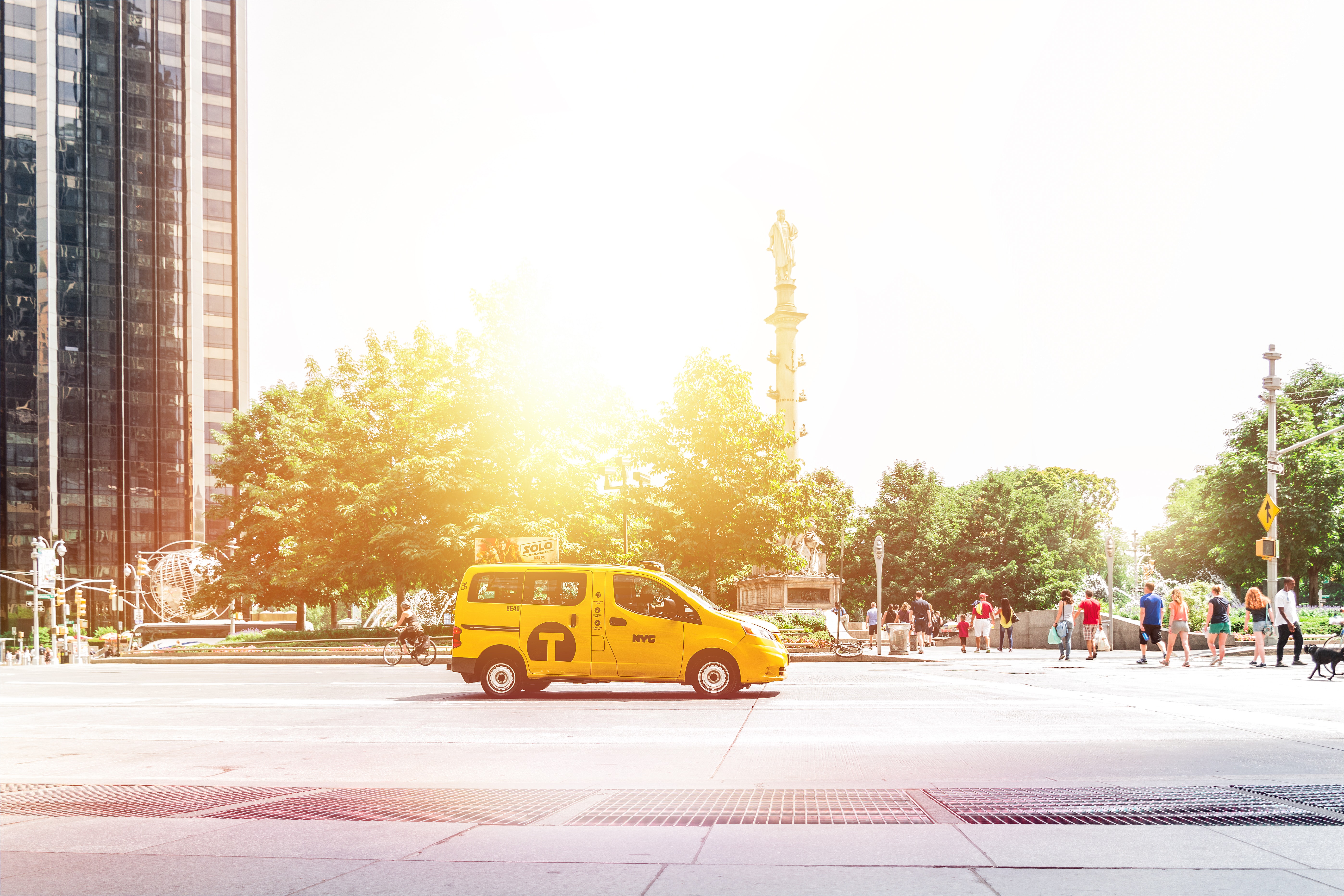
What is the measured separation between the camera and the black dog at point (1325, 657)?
19.5 metres

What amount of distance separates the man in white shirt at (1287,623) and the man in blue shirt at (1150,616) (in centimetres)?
229

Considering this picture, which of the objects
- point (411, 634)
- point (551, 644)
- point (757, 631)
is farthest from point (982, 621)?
point (551, 644)

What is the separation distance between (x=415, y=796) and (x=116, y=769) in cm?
406

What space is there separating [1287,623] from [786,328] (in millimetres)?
31586

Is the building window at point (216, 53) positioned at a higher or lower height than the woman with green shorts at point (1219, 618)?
higher

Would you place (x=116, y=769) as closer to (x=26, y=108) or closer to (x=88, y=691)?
(x=88, y=691)

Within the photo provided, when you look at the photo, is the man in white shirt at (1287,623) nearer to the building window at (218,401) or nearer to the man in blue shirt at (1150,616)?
the man in blue shirt at (1150,616)

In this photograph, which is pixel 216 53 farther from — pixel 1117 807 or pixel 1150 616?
pixel 1117 807

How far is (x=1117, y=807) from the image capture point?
721 centimetres

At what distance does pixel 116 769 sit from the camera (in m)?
10.3

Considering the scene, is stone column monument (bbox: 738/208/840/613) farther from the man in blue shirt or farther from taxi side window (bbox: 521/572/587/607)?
taxi side window (bbox: 521/572/587/607)

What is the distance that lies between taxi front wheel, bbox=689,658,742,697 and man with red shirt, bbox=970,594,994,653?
59.0 feet

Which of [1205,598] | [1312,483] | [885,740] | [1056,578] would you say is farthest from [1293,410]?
[885,740]

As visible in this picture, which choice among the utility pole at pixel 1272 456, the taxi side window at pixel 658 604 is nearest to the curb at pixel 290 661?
the taxi side window at pixel 658 604
